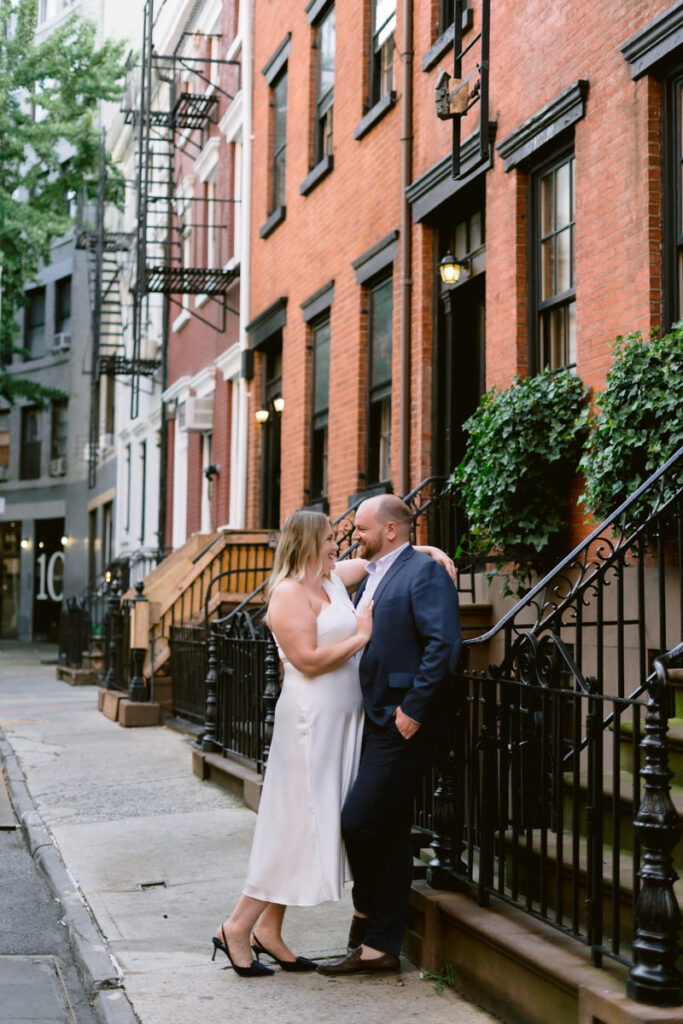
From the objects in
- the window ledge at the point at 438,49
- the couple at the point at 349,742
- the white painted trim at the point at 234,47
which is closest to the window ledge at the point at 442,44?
the window ledge at the point at 438,49

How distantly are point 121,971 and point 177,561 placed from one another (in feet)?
41.6

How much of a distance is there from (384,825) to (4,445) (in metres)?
37.0

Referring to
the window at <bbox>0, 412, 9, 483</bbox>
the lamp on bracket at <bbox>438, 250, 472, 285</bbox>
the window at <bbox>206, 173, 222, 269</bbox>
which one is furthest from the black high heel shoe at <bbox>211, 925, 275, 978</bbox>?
the window at <bbox>0, 412, 9, 483</bbox>

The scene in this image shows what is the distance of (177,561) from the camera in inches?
701

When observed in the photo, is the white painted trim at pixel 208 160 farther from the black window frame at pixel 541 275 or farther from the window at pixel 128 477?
the black window frame at pixel 541 275

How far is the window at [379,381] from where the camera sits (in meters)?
12.3

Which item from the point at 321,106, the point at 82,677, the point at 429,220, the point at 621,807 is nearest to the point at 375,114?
the point at 429,220

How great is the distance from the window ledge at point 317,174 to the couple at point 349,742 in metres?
9.34

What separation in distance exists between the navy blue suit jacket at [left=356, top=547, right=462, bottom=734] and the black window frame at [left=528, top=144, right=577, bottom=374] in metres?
4.13

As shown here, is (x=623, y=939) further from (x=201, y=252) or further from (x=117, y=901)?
(x=201, y=252)

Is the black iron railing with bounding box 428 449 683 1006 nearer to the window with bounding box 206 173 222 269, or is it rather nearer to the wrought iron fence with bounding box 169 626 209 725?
the wrought iron fence with bounding box 169 626 209 725

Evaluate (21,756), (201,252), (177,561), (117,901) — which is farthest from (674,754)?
(201,252)

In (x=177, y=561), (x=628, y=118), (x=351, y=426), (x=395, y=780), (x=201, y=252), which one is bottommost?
(x=395, y=780)

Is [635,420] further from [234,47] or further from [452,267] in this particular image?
[234,47]
